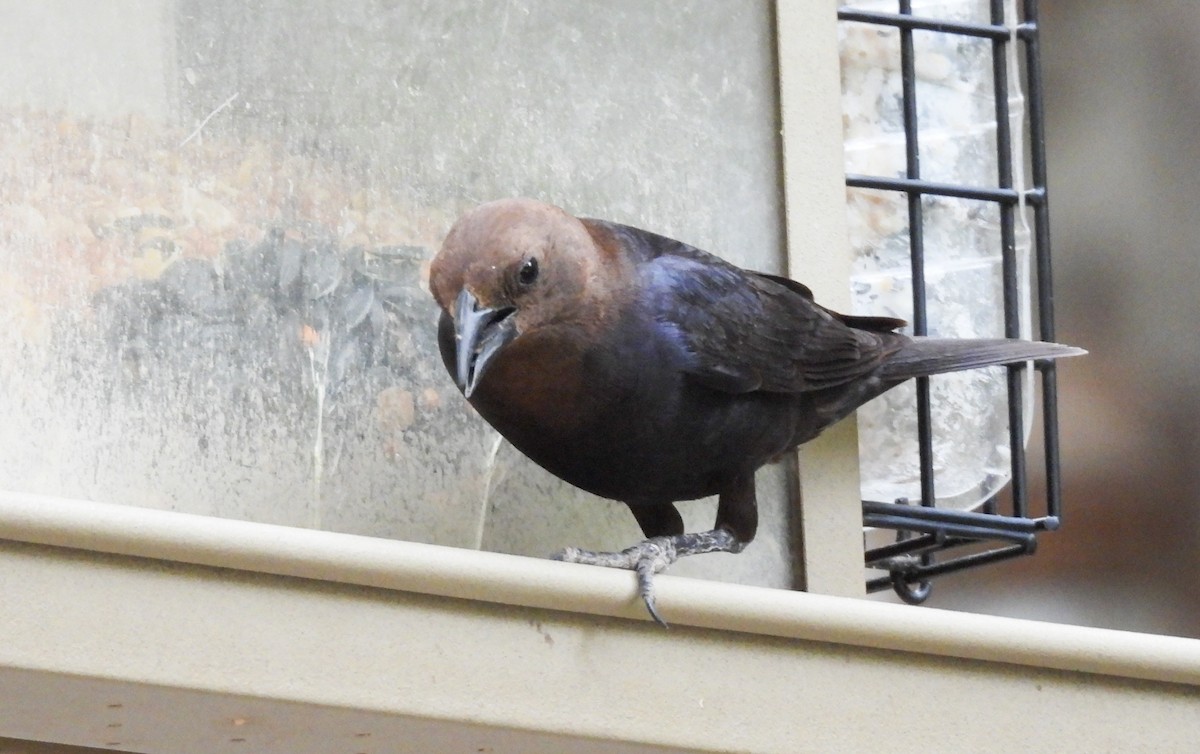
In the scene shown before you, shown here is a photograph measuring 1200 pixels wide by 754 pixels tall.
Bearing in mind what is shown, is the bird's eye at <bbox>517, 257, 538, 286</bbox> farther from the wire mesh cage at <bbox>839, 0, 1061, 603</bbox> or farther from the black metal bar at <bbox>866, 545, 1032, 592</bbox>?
the black metal bar at <bbox>866, 545, 1032, 592</bbox>

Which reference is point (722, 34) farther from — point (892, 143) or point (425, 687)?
point (425, 687)

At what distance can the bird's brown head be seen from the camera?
2.05m

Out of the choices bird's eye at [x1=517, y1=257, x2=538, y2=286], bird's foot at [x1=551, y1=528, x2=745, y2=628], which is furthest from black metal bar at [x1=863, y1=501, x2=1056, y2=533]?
bird's eye at [x1=517, y1=257, x2=538, y2=286]

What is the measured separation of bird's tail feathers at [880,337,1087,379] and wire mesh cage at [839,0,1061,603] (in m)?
0.10

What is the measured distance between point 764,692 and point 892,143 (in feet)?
3.91

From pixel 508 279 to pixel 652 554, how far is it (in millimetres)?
384

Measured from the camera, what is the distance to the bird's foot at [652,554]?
1.94 meters

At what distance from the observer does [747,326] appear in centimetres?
245

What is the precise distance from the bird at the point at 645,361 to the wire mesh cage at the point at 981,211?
199 millimetres

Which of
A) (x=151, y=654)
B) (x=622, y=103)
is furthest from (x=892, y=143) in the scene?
(x=151, y=654)

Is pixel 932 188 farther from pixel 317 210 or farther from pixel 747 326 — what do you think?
pixel 317 210

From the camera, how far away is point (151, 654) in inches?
68.0

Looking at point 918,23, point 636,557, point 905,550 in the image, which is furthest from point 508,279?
point 905,550

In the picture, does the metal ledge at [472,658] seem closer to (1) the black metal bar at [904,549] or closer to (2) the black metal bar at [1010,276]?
(2) the black metal bar at [1010,276]
